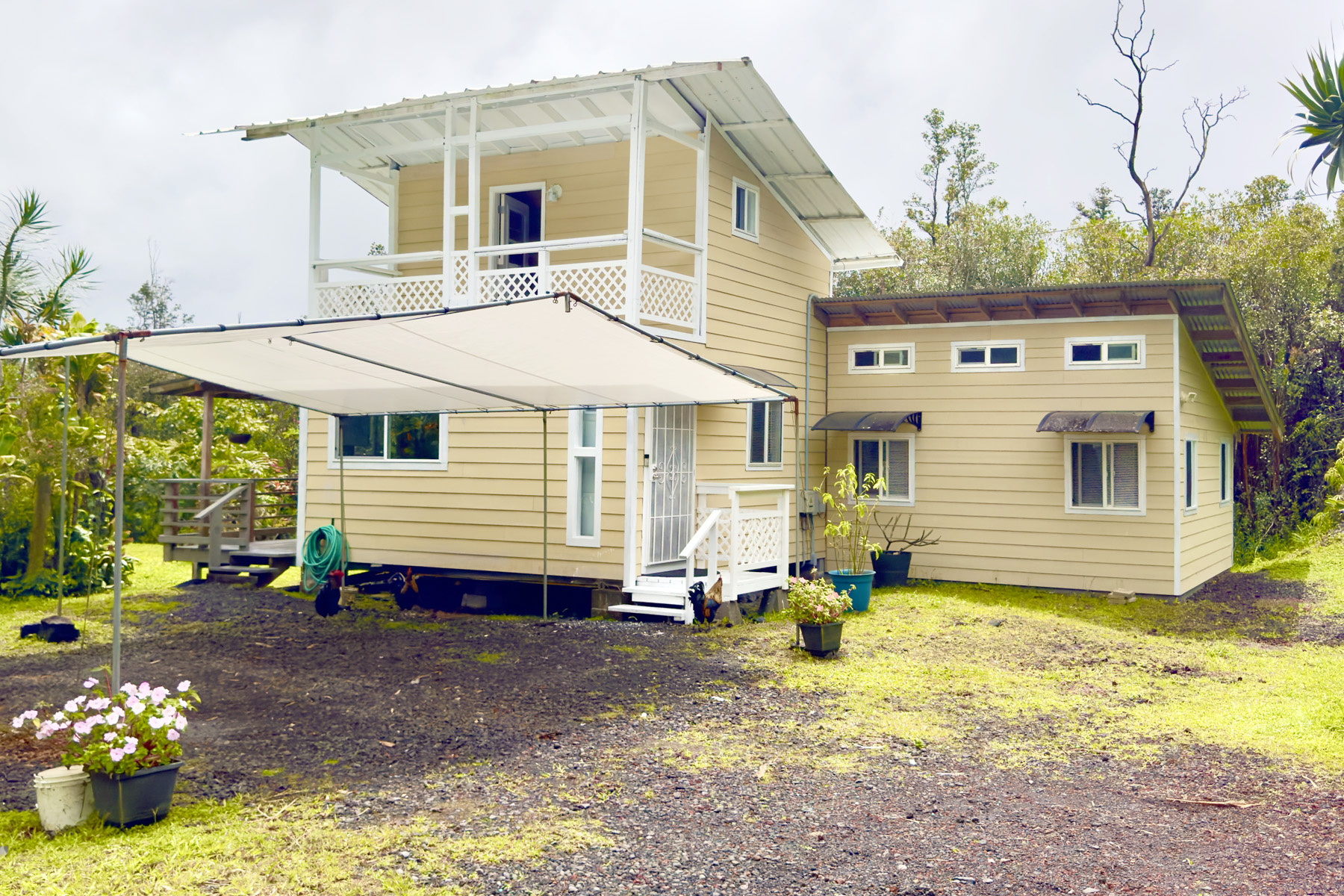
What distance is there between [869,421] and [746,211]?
10.4 feet

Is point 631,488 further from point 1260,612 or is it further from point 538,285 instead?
point 1260,612

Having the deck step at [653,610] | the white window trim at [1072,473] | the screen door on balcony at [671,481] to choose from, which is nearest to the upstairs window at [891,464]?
→ the white window trim at [1072,473]

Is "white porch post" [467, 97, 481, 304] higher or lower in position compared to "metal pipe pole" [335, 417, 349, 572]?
higher

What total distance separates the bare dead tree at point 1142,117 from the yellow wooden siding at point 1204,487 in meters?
9.94

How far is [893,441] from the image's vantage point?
13.8m

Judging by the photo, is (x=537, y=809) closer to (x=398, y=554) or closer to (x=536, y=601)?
(x=536, y=601)

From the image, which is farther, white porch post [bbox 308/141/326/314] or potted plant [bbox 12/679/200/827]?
white porch post [bbox 308/141/326/314]

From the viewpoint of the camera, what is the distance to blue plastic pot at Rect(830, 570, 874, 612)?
1091cm

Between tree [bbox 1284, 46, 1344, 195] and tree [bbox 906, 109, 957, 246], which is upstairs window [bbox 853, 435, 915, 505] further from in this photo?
tree [bbox 906, 109, 957, 246]

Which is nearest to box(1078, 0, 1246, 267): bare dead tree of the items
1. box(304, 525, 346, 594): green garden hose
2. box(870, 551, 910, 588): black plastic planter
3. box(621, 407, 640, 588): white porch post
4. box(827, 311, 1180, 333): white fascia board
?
box(827, 311, 1180, 333): white fascia board

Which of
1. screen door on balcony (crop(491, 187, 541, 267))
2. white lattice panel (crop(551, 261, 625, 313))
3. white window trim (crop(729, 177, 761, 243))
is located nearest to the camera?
white lattice panel (crop(551, 261, 625, 313))

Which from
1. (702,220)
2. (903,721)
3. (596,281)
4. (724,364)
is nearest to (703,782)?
(903,721)

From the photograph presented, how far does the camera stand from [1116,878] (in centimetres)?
394

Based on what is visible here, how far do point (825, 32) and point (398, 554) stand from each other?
14.6 meters
